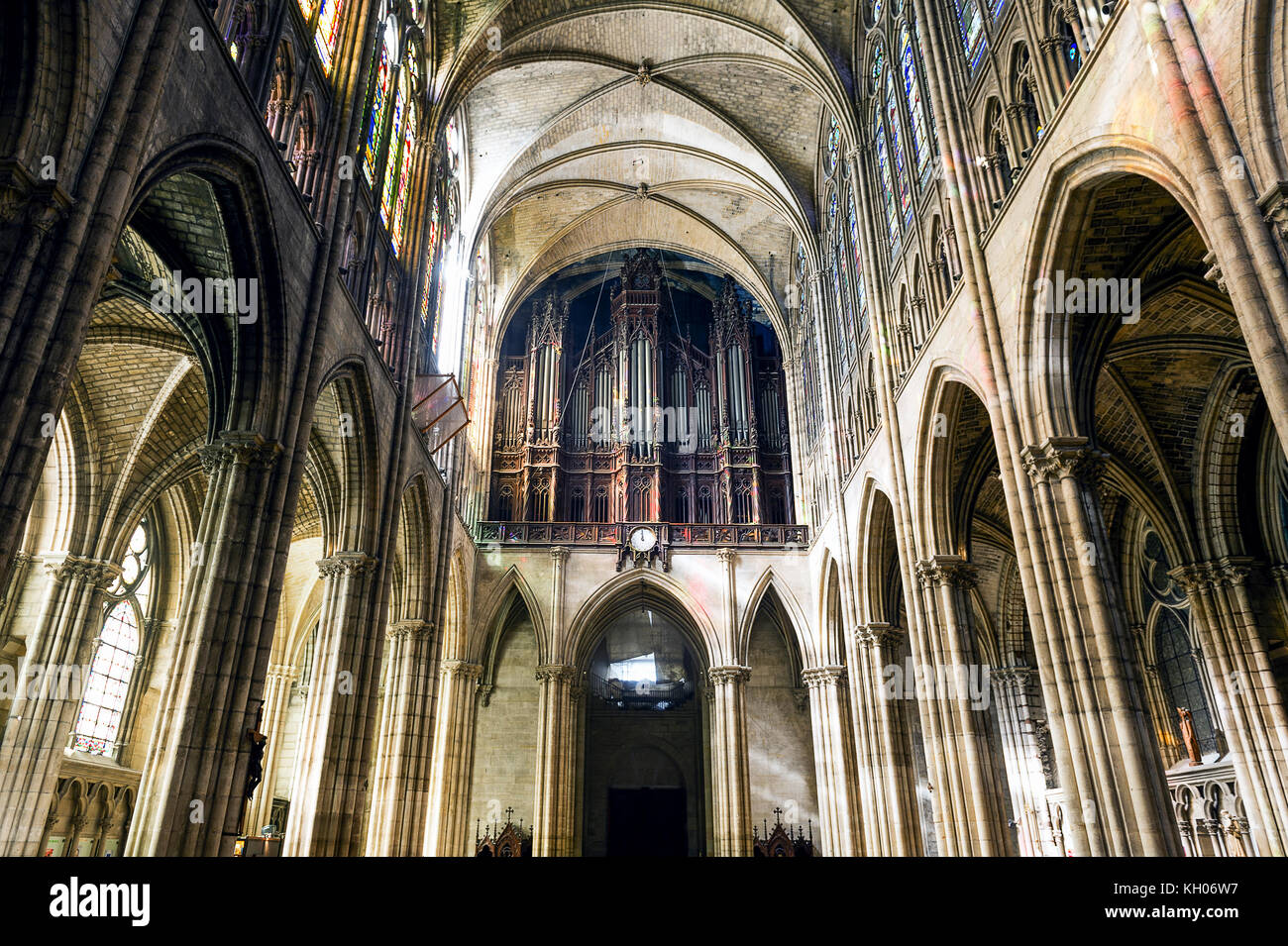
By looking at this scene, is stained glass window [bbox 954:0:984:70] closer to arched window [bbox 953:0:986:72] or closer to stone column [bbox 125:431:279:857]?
arched window [bbox 953:0:986:72]

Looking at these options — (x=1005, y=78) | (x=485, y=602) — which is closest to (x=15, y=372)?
(x=1005, y=78)

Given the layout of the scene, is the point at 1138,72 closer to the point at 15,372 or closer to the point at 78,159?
the point at 78,159

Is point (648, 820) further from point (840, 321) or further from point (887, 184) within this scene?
point (887, 184)

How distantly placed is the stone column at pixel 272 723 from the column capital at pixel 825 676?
50.3 ft

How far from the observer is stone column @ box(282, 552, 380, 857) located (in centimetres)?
1212

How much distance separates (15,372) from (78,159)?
1.79 metres

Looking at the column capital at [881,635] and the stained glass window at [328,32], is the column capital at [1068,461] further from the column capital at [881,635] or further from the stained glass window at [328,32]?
the stained glass window at [328,32]

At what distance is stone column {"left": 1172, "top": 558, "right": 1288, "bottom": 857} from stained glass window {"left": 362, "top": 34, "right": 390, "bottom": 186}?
16.1 meters

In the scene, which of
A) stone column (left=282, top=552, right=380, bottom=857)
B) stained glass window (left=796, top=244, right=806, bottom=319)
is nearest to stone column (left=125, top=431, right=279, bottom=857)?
stone column (left=282, top=552, right=380, bottom=857)

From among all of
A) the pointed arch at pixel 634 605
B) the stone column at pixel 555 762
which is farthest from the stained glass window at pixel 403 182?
the stone column at pixel 555 762

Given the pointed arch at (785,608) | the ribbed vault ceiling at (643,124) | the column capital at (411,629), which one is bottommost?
the column capital at (411,629)

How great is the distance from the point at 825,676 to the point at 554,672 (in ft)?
24.4

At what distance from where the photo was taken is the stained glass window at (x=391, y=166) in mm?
14859

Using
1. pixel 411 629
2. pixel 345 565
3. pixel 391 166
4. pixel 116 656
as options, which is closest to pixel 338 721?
pixel 345 565
